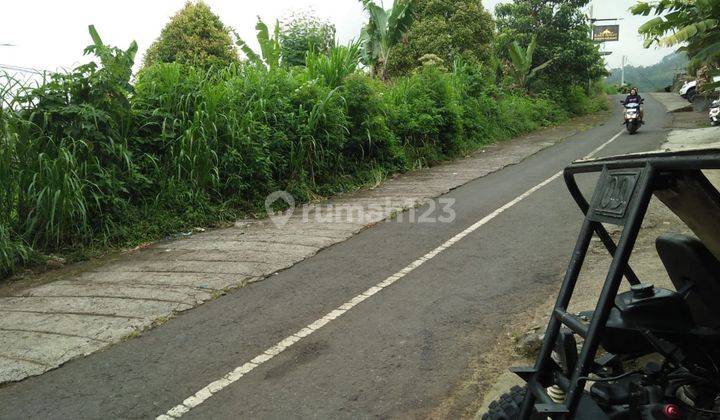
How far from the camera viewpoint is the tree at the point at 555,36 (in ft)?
86.6

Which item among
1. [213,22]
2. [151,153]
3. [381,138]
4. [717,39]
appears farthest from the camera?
[213,22]

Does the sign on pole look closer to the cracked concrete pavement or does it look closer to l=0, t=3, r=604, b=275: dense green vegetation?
l=0, t=3, r=604, b=275: dense green vegetation

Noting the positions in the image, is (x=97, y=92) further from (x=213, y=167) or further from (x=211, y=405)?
(x=211, y=405)

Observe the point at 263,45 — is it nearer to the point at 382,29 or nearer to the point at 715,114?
the point at 382,29

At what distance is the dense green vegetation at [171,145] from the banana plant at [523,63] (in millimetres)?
13670

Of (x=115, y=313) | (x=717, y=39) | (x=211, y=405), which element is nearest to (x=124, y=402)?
(x=211, y=405)

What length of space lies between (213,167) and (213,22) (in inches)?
729

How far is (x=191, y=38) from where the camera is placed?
79.9 ft

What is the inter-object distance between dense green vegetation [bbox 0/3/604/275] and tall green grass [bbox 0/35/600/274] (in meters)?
0.02

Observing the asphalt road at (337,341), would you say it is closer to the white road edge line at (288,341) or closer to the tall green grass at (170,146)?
the white road edge line at (288,341)

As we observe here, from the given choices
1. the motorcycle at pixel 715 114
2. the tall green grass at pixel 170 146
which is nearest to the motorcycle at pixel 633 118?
the motorcycle at pixel 715 114

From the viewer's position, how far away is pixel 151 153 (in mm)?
8812

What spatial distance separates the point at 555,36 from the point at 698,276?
89.2 ft

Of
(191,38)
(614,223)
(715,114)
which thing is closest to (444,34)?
(715,114)
